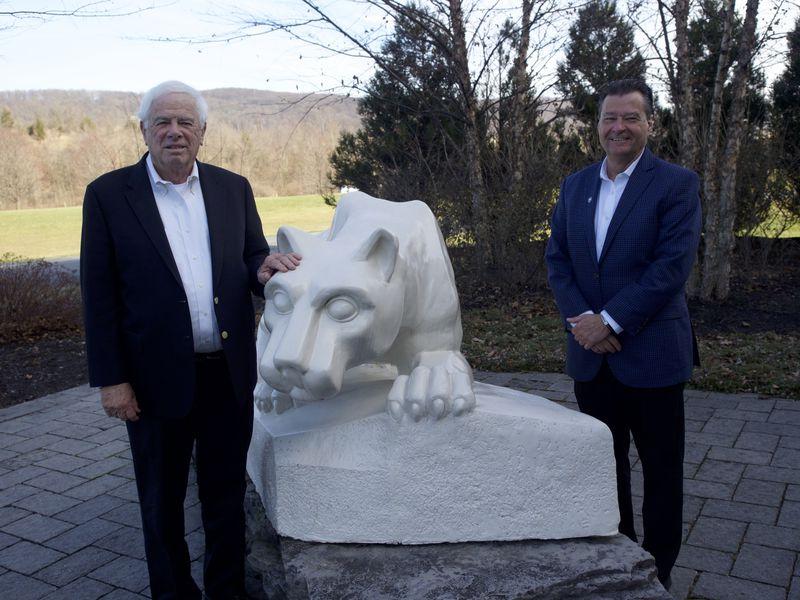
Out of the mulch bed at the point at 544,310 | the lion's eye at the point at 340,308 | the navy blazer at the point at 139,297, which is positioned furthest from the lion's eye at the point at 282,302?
the mulch bed at the point at 544,310

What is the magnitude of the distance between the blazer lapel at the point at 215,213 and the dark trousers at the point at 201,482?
0.36 metres

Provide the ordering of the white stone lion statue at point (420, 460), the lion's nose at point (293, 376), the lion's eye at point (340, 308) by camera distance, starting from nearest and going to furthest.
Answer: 1. the lion's nose at point (293, 376)
2. the lion's eye at point (340, 308)
3. the white stone lion statue at point (420, 460)

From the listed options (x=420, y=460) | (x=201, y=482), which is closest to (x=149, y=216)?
(x=201, y=482)

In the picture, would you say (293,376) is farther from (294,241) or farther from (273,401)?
(273,401)

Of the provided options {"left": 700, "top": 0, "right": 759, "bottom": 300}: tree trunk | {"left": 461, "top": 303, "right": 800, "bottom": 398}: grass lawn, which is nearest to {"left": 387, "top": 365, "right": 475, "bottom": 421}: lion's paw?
{"left": 461, "top": 303, "right": 800, "bottom": 398}: grass lawn

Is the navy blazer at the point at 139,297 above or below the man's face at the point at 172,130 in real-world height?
below

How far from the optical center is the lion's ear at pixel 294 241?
2344 mm

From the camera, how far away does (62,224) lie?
32500mm

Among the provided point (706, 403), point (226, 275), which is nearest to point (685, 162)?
point (706, 403)

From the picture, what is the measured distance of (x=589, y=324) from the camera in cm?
254

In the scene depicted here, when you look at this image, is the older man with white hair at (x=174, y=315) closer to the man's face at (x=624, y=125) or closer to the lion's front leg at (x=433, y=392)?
the lion's front leg at (x=433, y=392)

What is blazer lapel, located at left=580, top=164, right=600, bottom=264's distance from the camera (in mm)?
2625

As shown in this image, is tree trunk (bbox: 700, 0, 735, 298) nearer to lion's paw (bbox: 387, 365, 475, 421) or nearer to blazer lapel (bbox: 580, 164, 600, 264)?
blazer lapel (bbox: 580, 164, 600, 264)

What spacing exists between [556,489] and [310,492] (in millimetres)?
853
